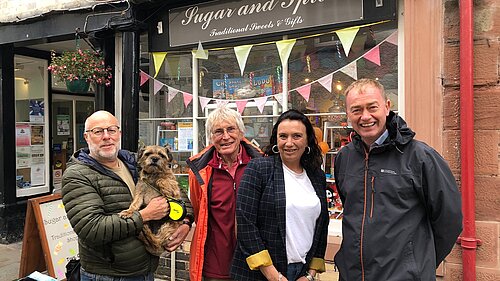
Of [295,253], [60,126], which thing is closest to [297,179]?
[295,253]

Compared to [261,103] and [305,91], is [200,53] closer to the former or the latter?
[261,103]

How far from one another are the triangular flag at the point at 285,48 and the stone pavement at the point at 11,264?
2.45 m

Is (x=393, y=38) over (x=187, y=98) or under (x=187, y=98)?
over

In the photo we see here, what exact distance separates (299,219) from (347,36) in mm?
2692

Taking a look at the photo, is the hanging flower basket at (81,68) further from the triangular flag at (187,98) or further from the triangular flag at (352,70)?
the triangular flag at (352,70)

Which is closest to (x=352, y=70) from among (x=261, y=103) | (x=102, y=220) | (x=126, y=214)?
(x=261, y=103)

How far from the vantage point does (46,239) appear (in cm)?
412

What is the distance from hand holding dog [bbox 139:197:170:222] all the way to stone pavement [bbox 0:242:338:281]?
2.36 metres

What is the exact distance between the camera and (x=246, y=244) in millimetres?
2355

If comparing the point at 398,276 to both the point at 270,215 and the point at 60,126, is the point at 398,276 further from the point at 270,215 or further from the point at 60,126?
the point at 60,126

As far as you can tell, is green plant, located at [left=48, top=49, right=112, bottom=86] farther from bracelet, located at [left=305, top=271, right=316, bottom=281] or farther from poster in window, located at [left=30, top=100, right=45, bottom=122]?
bracelet, located at [left=305, top=271, right=316, bottom=281]

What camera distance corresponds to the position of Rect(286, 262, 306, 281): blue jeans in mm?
2391

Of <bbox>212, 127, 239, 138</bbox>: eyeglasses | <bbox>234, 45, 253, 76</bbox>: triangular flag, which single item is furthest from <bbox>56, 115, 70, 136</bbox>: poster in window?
<bbox>212, 127, 239, 138</bbox>: eyeglasses

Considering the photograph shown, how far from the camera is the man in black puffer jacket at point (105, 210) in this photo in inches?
91.6
